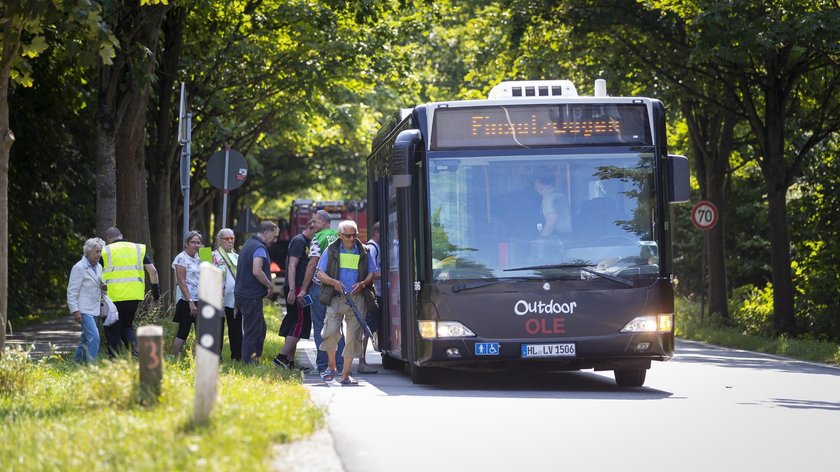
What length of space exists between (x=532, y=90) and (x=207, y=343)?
24.0 ft

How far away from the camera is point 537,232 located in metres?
14.5

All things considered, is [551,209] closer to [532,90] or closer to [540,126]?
[540,126]

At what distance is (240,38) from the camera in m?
30.0

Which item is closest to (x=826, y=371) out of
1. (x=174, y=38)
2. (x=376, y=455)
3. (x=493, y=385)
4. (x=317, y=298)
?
(x=493, y=385)

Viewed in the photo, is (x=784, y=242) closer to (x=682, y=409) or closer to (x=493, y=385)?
(x=493, y=385)

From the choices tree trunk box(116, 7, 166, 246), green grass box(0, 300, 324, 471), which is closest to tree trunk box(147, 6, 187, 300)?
tree trunk box(116, 7, 166, 246)

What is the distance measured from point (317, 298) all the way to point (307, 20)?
11.9m

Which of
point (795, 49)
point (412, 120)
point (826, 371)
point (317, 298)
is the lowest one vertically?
point (826, 371)

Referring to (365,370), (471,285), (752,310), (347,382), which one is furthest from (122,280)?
(752,310)

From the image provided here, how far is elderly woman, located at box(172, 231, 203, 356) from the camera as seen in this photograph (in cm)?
1762

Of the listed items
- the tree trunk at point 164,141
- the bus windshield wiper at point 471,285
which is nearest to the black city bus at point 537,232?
the bus windshield wiper at point 471,285

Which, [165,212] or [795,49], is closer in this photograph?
[795,49]

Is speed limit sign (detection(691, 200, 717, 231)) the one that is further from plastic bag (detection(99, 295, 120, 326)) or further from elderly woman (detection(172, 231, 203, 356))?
plastic bag (detection(99, 295, 120, 326))

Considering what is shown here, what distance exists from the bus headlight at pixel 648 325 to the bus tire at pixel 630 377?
101 cm
